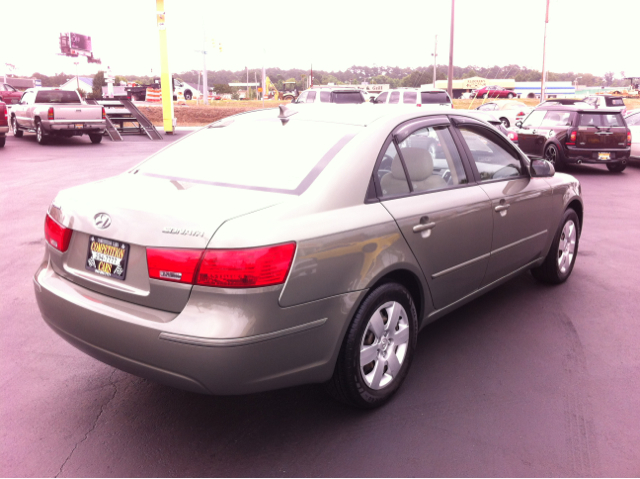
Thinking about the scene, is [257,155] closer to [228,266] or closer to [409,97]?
[228,266]

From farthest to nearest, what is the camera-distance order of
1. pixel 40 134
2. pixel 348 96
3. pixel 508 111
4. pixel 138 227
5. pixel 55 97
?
pixel 508 111 < pixel 348 96 < pixel 55 97 < pixel 40 134 < pixel 138 227

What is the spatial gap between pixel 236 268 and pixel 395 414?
4.54ft

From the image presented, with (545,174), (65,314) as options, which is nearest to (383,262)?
(65,314)

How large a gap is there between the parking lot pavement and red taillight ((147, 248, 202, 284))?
936 millimetres

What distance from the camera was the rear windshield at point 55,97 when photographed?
68.3ft

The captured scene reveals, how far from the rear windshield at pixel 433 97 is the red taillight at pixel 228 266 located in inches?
761

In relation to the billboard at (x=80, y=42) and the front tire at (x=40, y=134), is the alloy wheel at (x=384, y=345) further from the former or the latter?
the billboard at (x=80, y=42)

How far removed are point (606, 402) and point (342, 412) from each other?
1.56 m

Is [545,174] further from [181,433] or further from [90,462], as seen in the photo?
[90,462]

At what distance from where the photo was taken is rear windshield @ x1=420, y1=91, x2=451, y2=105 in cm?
2130

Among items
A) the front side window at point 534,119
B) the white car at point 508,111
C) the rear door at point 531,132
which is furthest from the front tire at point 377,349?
the white car at point 508,111

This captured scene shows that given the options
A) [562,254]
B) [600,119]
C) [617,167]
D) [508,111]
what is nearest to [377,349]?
[562,254]

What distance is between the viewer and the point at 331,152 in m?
3.42

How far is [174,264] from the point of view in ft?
9.05
